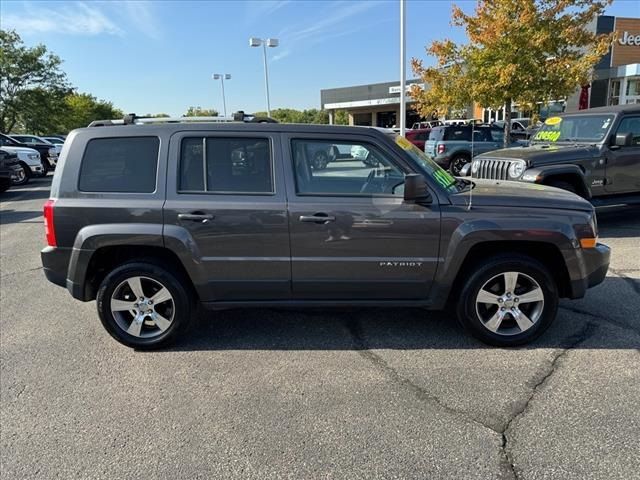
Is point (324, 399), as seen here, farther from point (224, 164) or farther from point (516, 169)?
point (516, 169)

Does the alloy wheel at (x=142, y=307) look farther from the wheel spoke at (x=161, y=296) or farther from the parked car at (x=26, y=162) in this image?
the parked car at (x=26, y=162)

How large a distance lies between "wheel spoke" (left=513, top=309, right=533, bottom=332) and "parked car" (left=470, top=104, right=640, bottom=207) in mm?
3810

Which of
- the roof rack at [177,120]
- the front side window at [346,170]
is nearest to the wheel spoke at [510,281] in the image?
the front side window at [346,170]

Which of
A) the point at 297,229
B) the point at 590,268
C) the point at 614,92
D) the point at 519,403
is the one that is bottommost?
the point at 519,403

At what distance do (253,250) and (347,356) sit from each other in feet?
3.70

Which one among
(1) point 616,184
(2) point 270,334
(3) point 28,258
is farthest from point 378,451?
(1) point 616,184

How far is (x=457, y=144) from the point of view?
579 inches

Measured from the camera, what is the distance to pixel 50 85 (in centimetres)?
3531

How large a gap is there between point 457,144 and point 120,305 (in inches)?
515

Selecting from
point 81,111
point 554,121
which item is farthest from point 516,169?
point 81,111

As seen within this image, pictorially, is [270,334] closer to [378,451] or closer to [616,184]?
[378,451]

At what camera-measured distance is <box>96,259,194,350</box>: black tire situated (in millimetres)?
3654

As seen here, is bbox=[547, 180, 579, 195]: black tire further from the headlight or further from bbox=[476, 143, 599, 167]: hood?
the headlight

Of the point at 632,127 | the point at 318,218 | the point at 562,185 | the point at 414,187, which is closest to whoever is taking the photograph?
the point at 414,187
